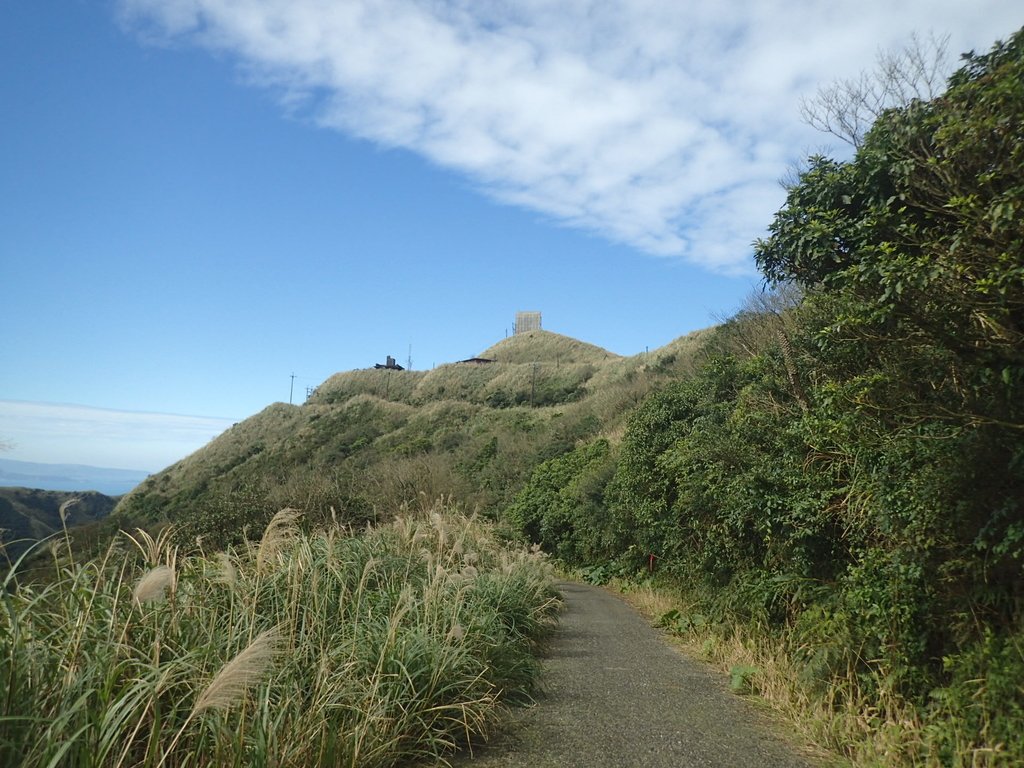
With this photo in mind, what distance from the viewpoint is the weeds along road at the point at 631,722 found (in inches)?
209

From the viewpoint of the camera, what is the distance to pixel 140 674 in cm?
388

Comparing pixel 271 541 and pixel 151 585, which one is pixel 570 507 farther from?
pixel 151 585

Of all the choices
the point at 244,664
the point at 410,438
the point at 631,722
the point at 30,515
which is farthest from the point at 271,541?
the point at 410,438

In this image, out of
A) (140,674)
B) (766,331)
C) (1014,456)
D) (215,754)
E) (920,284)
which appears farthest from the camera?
(766,331)

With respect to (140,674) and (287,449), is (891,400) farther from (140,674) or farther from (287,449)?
(287,449)

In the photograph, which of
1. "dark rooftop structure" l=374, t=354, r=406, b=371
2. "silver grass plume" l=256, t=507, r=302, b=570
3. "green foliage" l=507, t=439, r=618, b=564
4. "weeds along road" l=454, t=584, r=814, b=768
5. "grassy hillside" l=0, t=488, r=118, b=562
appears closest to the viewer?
"grassy hillside" l=0, t=488, r=118, b=562

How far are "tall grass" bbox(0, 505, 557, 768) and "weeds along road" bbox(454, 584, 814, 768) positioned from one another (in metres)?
0.40

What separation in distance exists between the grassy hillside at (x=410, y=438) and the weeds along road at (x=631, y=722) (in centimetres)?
397

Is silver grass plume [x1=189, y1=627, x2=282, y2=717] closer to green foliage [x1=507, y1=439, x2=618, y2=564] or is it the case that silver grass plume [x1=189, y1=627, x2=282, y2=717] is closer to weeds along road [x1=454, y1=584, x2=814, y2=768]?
weeds along road [x1=454, y1=584, x2=814, y2=768]

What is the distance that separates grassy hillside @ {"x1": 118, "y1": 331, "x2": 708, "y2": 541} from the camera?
798 inches

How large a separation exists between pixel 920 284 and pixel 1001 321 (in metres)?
0.57

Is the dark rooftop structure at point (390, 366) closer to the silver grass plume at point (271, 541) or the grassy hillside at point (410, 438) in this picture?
the grassy hillside at point (410, 438)

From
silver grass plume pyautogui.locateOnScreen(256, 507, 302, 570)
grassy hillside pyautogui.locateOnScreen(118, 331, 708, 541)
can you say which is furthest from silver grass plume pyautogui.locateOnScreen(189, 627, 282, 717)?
grassy hillside pyautogui.locateOnScreen(118, 331, 708, 541)

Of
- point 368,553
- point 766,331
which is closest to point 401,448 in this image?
point 766,331
